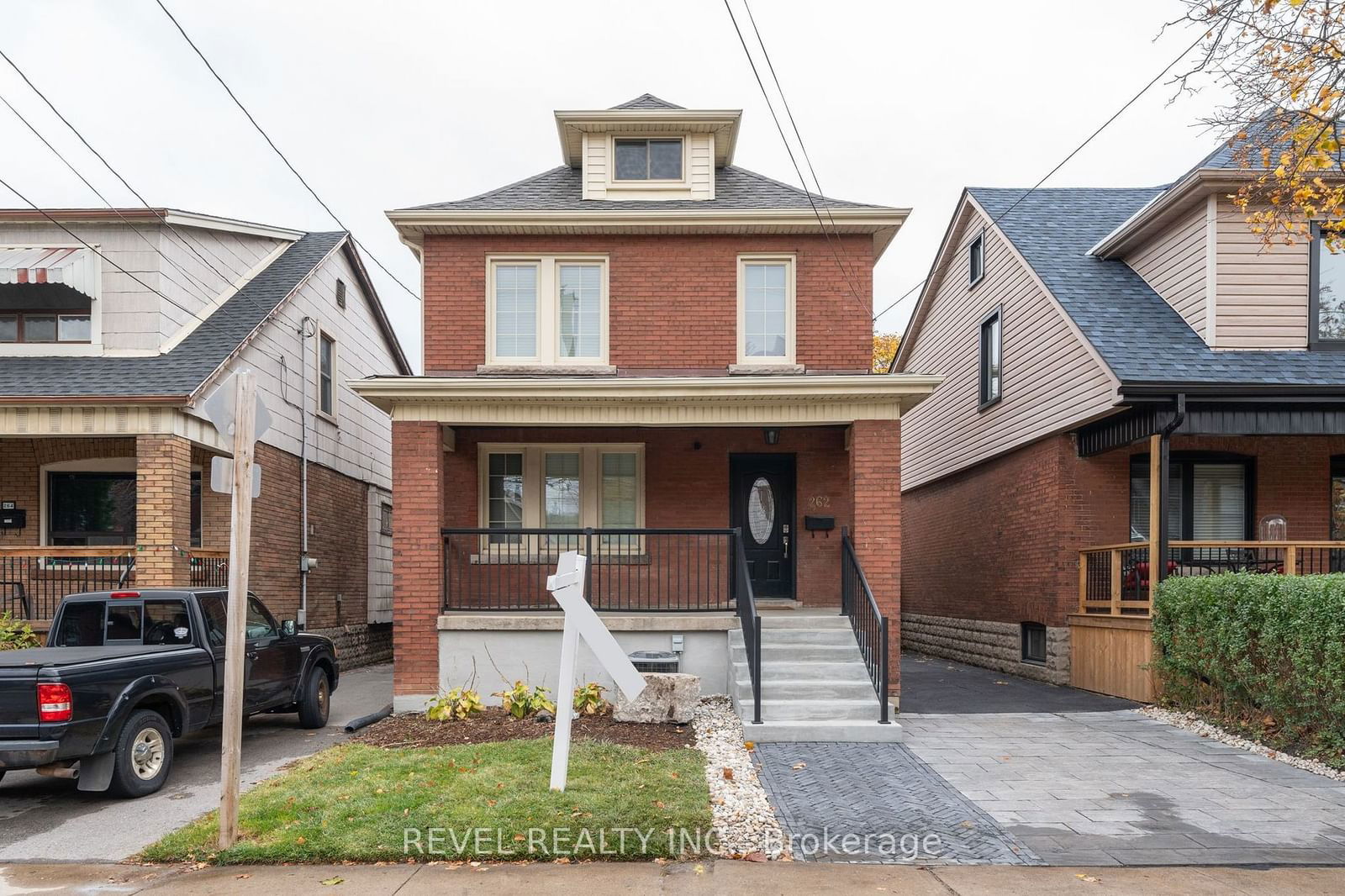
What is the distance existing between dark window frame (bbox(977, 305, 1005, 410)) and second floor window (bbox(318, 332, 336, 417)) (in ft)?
38.2

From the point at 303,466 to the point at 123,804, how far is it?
834cm

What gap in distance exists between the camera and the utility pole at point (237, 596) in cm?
556

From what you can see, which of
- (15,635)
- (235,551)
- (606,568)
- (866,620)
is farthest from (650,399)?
(15,635)

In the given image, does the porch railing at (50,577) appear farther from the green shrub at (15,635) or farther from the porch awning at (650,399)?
the porch awning at (650,399)

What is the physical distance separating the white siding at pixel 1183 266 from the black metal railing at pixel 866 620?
5.67 m

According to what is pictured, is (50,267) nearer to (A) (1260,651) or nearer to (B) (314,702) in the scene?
(B) (314,702)

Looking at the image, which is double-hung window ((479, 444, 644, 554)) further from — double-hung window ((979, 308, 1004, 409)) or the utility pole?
double-hung window ((979, 308, 1004, 409))

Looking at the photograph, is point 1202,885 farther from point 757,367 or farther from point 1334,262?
point 1334,262

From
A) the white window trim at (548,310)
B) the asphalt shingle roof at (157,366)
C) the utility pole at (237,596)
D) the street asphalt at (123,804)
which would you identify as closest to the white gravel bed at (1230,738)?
the white window trim at (548,310)

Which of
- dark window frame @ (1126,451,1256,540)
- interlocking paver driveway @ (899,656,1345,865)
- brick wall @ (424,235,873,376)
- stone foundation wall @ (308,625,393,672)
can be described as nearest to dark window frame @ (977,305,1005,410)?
dark window frame @ (1126,451,1256,540)

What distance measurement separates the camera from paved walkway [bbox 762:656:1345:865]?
18.5ft

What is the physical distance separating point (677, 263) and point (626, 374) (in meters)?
1.64

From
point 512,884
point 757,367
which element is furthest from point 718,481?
point 512,884

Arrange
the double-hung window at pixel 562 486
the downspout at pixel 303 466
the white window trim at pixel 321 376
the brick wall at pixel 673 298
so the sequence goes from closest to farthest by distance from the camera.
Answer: the brick wall at pixel 673 298
the double-hung window at pixel 562 486
the downspout at pixel 303 466
the white window trim at pixel 321 376
